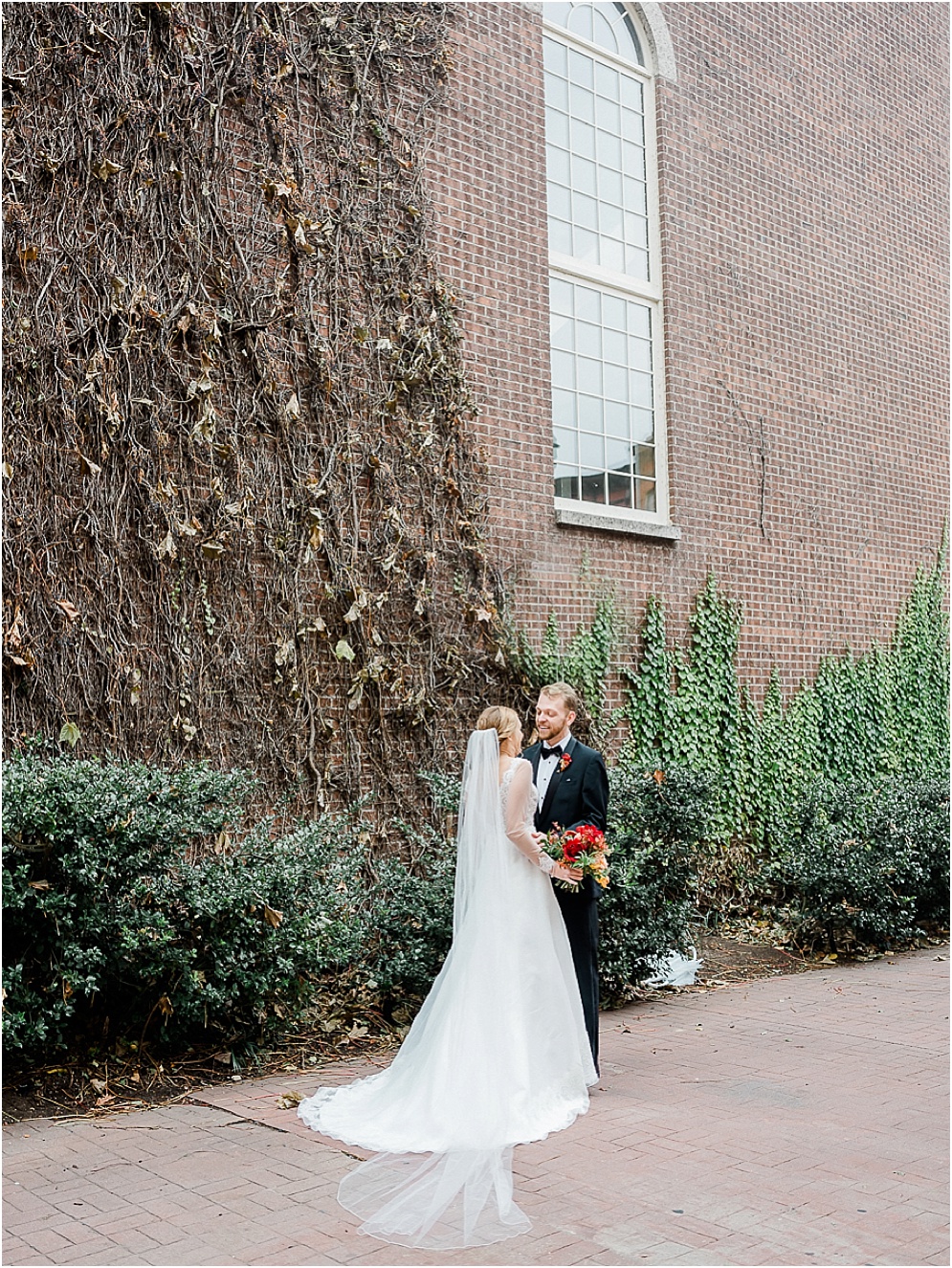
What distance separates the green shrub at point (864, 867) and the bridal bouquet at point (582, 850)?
396 centimetres

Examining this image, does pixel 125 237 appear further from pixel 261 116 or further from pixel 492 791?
pixel 492 791

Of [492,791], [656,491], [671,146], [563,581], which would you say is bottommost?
[492,791]

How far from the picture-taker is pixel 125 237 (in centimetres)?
792

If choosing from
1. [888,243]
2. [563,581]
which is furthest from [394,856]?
[888,243]

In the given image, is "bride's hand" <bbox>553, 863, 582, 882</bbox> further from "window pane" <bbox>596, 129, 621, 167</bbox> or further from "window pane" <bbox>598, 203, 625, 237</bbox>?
"window pane" <bbox>596, 129, 621, 167</bbox>

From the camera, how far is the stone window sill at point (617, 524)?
1038 centimetres

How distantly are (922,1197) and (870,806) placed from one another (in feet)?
19.5

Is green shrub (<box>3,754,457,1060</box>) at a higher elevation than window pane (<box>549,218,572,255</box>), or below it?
below

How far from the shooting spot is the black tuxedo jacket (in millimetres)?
6352

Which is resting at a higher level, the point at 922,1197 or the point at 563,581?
the point at 563,581

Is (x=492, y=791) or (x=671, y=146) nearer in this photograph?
(x=492, y=791)

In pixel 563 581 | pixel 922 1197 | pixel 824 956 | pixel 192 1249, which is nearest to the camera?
pixel 192 1249

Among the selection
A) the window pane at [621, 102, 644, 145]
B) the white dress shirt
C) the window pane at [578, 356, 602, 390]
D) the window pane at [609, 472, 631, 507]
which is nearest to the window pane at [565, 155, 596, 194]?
the window pane at [621, 102, 644, 145]

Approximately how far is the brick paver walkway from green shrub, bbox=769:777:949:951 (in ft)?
8.36
